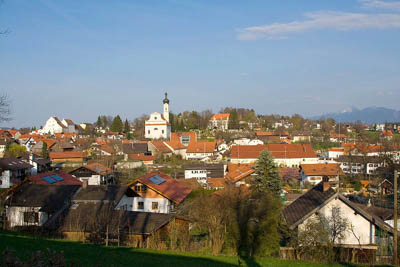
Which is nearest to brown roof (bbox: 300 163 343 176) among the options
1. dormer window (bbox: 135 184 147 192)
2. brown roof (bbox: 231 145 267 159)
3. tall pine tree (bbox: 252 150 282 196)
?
brown roof (bbox: 231 145 267 159)

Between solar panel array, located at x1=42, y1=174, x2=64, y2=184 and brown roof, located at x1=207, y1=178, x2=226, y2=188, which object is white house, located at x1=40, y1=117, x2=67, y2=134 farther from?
solar panel array, located at x1=42, y1=174, x2=64, y2=184

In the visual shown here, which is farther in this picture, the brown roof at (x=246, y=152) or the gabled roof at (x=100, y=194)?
the brown roof at (x=246, y=152)

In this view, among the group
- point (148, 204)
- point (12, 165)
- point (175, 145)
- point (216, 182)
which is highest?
point (175, 145)

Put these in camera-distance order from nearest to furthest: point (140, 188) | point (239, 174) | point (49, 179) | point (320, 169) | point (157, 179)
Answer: point (140, 188), point (157, 179), point (49, 179), point (239, 174), point (320, 169)

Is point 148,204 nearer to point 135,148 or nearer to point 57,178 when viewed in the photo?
point 57,178

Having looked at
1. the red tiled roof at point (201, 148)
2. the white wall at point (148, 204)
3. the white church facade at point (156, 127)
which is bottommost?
the white wall at point (148, 204)

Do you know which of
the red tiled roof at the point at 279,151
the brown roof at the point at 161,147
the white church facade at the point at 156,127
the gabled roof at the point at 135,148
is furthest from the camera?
the white church facade at the point at 156,127

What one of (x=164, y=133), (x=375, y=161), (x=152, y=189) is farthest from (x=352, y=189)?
(x=164, y=133)

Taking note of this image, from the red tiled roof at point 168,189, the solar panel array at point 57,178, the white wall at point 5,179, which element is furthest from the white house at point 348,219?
the white wall at point 5,179

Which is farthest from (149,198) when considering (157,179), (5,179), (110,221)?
(5,179)

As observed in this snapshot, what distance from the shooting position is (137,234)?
1296 centimetres

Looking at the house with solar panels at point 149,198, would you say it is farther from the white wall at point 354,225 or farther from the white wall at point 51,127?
the white wall at point 51,127

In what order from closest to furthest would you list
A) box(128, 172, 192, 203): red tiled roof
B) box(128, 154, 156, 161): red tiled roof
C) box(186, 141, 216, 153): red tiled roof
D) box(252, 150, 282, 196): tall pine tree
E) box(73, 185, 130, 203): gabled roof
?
box(73, 185, 130, 203): gabled roof
box(128, 172, 192, 203): red tiled roof
box(252, 150, 282, 196): tall pine tree
box(128, 154, 156, 161): red tiled roof
box(186, 141, 216, 153): red tiled roof

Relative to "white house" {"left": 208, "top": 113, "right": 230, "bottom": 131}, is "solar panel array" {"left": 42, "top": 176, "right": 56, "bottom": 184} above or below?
below
